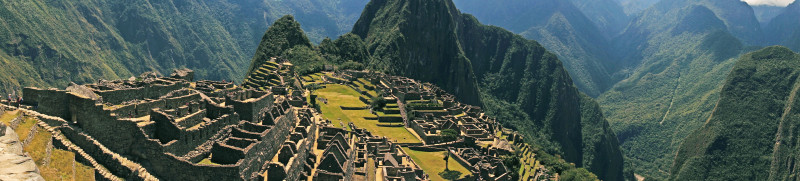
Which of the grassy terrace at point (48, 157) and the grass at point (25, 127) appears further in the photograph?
the grass at point (25, 127)

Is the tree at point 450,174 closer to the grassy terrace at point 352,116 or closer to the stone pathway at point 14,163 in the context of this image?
the grassy terrace at point 352,116

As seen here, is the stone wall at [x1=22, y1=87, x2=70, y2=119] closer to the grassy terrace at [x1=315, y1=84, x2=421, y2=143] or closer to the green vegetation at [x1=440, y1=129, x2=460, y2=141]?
the grassy terrace at [x1=315, y1=84, x2=421, y2=143]

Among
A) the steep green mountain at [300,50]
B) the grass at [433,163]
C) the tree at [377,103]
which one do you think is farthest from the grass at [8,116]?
the steep green mountain at [300,50]

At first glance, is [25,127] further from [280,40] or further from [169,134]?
[280,40]

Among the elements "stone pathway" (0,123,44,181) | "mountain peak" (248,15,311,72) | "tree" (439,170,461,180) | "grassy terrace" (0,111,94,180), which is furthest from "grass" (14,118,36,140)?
"mountain peak" (248,15,311,72)

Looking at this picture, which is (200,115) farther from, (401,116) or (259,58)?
(259,58)

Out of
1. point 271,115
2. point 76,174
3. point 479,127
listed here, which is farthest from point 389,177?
point 479,127

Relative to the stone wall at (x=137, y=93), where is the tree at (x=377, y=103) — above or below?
below
